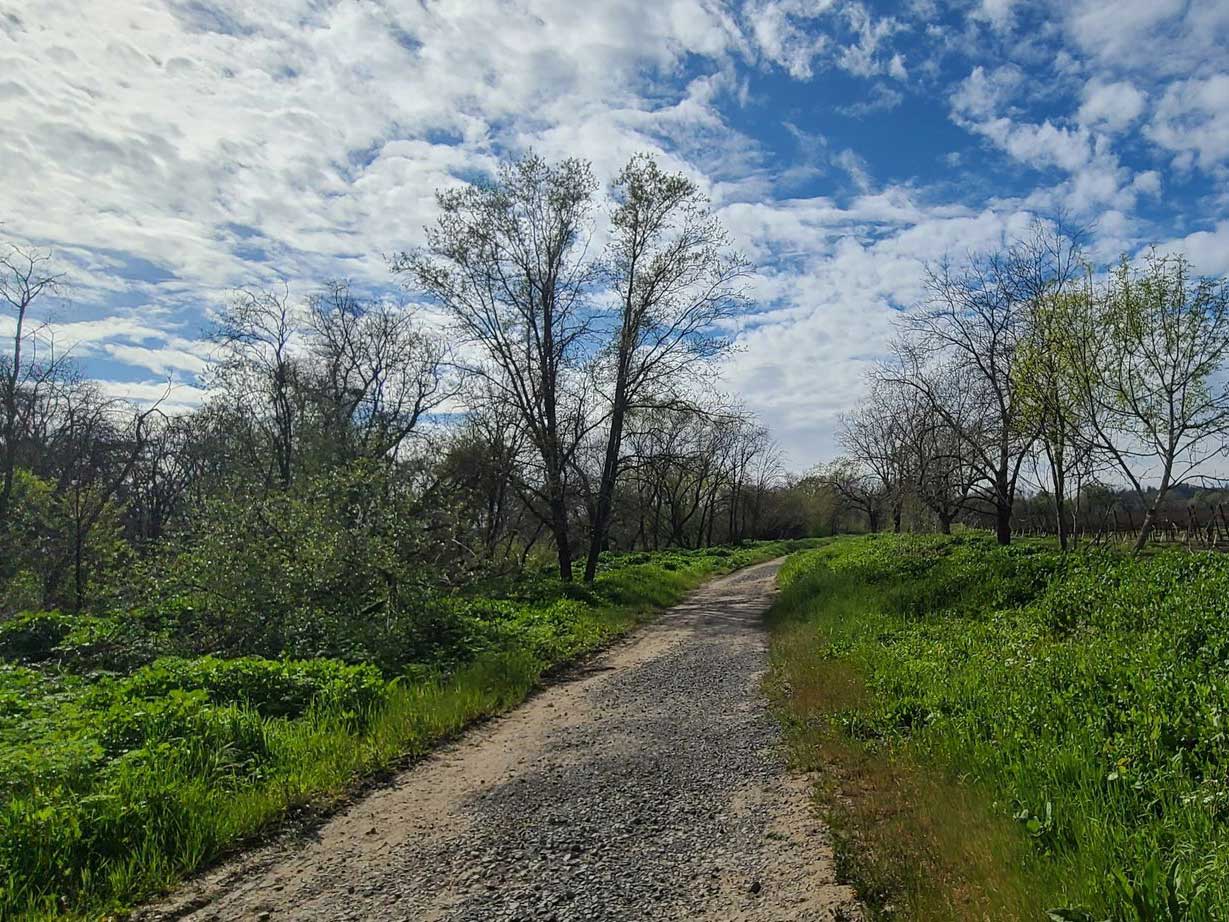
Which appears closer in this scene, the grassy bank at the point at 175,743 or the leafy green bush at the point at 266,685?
the grassy bank at the point at 175,743

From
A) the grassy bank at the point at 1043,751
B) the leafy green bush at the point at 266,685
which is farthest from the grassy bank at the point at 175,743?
the grassy bank at the point at 1043,751

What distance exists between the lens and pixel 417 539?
11906mm

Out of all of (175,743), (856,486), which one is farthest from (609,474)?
(856,486)

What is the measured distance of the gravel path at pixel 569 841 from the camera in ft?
12.9

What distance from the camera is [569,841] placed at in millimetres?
4684

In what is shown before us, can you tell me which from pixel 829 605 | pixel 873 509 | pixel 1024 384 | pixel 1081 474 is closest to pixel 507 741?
pixel 829 605

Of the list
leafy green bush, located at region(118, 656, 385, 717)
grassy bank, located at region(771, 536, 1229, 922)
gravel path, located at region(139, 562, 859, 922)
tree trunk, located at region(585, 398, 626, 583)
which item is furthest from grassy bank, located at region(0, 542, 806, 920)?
tree trunk, located at region(585, 398, 626, 583)

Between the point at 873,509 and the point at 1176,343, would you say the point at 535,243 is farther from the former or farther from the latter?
the point at 873,509

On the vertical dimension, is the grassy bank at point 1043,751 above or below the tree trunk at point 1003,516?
below

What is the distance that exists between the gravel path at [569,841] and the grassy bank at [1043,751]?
45 centimetres

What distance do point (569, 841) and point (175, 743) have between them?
350cm

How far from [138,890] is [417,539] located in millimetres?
7853

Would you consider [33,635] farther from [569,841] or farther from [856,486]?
[856,486]

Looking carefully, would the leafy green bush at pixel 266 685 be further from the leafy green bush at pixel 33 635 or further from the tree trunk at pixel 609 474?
the tree trunk at pixel 609 474
